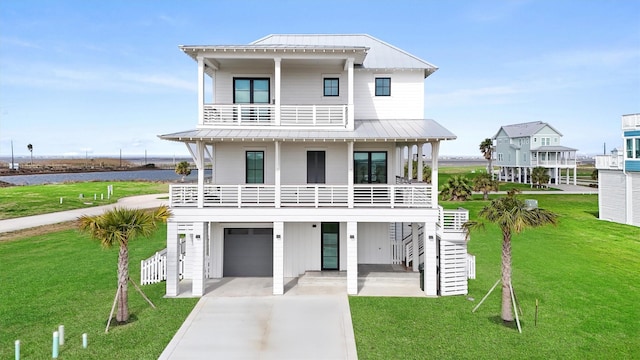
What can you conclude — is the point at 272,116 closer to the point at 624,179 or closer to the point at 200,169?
the point at 200,169

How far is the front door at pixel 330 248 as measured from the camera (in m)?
18.3

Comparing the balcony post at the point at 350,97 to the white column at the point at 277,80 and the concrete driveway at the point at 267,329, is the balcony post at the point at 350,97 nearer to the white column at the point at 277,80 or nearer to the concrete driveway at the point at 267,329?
the white column at the point at 277,80

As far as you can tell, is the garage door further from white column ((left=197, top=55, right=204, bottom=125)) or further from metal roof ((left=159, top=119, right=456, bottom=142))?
white column ((left=197, top=55, right=204, bottom=125))

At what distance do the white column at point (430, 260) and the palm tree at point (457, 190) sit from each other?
106 ft

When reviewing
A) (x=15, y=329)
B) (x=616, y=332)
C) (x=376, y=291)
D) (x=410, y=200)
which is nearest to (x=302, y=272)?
(x=376, y=291)

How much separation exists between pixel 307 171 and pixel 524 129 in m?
63.0

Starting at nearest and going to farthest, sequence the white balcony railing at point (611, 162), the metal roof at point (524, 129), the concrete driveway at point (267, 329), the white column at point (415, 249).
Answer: the concrete driveway at point (267, 329) → the white column at point (415, 249) → the white balcony railing at point (611, 162) → the metal roof at point (524, 129)

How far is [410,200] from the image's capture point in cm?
1634

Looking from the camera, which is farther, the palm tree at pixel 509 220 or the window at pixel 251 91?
the window at pixel 251 91

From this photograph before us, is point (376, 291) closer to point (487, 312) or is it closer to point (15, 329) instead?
point (487, 312)

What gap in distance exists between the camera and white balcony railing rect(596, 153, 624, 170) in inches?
1253

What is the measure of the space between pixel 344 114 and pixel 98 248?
19.1 meters

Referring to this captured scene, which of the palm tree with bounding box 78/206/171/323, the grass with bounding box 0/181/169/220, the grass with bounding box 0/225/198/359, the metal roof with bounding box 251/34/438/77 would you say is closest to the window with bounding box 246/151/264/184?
the palm tree with bounding box 78/206/171/323

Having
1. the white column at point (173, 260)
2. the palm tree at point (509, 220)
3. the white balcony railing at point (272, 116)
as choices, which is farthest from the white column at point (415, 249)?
the white column at point (173, 260)
